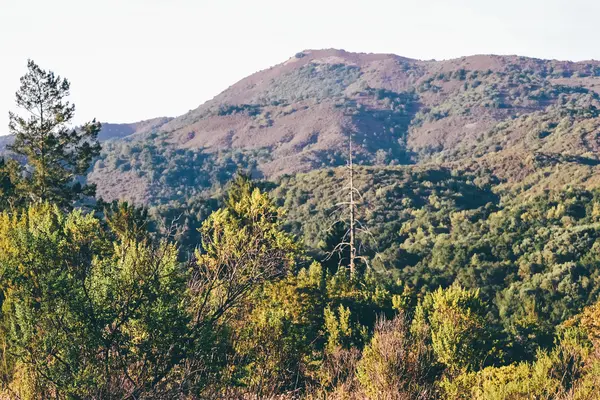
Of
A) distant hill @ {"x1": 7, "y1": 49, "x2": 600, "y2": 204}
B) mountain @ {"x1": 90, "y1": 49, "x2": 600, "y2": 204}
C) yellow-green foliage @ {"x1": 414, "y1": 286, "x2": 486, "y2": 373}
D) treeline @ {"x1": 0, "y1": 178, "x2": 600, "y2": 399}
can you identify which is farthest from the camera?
mountain @ {"x1": 90, "y1": 49, "x2": 600, "y2": 204}

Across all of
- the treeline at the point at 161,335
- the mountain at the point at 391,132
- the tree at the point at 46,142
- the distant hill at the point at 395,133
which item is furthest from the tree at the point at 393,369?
the mountain at the point at 391,132

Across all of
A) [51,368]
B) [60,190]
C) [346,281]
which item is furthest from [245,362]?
[60,190]

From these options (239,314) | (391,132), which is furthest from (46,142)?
(391,132)

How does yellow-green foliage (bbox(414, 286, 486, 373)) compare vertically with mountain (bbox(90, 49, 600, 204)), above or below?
below

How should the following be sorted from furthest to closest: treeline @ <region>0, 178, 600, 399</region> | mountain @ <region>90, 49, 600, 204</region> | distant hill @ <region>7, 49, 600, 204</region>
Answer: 1. mountain @ <region>90, 49, 600, 204</region>
2. distant hill @ <region>7, 49, 600, 204</region>
3. treeline @ <region>0, 178, 600, 399</region>

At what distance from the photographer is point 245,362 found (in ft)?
49.8

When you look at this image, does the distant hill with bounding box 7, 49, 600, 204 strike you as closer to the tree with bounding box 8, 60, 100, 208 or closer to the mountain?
the mountain

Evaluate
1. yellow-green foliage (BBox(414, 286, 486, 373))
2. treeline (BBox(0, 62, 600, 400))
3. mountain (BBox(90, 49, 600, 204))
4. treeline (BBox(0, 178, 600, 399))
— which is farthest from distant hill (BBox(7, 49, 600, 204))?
treeline (BBox(0, 178, 600, 399))

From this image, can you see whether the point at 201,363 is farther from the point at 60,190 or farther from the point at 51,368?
the point at 60,190

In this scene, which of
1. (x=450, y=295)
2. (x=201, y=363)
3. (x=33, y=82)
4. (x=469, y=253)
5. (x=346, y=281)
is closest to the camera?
(x=201, y=363)

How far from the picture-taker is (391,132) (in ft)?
513

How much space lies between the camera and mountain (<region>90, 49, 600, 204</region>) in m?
103

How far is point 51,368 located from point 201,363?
2.99m

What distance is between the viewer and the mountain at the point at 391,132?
103m
